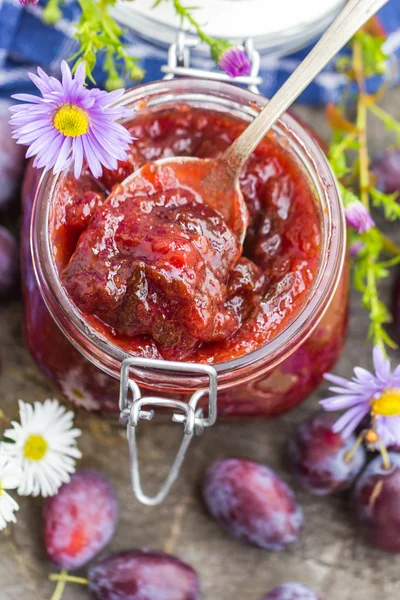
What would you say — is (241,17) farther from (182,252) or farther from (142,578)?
(142,578)

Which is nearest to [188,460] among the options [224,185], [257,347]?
[257,347]

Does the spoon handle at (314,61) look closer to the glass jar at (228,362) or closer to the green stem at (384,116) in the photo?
the glass jar at (228,362)

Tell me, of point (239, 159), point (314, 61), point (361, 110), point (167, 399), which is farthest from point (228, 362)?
point (361, 110)

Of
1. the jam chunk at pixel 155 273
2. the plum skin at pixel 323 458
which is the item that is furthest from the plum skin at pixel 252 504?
the jam chunk at pixel 155 273

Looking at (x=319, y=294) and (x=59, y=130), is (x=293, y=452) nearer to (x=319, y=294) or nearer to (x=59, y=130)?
(x=319, y=294)

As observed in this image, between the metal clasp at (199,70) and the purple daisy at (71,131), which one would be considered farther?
the metal clasp at (199,70)

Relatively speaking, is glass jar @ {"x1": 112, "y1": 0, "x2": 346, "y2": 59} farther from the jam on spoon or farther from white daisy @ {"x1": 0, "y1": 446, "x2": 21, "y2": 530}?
white daisy @ {"x1": 0, "y1": 446, "x2": 21, "y2": 530}

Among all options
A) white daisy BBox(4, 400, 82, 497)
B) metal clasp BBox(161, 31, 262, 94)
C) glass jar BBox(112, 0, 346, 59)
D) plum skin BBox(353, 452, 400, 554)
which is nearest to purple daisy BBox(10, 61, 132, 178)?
metal clasp BBox(161, 31, 262, 94)
